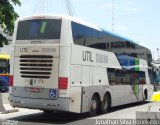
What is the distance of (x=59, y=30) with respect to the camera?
592 inches

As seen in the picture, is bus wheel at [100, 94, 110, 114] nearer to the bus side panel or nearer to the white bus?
the white bus

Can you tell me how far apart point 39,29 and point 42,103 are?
9.30 ft

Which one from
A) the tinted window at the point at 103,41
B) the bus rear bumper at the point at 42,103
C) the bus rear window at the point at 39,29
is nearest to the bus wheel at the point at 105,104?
the tinted window at the point at 103,41

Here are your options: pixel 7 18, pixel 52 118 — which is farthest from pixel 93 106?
pixel 7 18

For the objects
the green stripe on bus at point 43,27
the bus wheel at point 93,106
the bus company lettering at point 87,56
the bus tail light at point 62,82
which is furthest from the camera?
the bus wheel at point 93,106

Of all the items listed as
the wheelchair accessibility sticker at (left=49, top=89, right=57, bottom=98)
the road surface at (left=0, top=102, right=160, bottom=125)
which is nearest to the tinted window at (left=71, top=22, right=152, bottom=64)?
the wheelchair accessibility sticker at (left=49, top=89, right=57, bottom=98)

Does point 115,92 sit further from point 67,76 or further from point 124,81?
point 67,76

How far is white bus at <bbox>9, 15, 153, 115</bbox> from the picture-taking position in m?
14.9

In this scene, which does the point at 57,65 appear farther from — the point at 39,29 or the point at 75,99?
the point at 39,29

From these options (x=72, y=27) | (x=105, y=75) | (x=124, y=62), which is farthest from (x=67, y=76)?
(x=124, y=62)

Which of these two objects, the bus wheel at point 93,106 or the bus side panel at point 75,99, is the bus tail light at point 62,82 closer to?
the bus side panel at point 75,99

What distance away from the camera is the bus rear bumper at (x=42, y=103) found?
48.0 ft

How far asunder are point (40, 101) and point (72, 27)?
3.01 metres

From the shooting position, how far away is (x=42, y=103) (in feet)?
49.0
